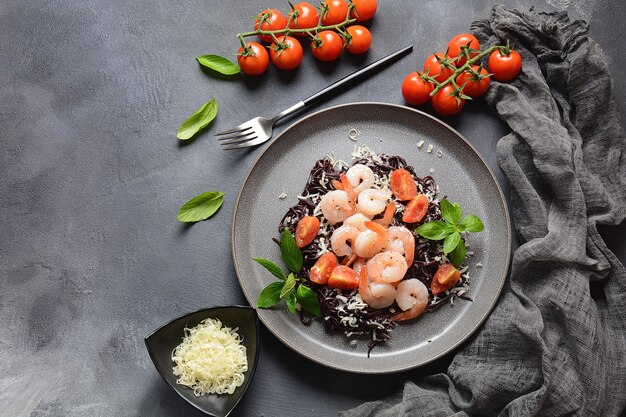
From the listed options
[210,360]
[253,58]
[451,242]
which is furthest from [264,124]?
[210,360]

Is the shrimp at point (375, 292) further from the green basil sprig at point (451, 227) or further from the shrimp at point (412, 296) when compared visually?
the green basil sprig at point (451, 227)

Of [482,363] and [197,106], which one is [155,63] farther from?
[482,363]

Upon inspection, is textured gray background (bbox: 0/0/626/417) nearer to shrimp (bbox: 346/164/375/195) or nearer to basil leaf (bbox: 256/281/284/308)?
basil leaf (bbox: 256/281/284/308)

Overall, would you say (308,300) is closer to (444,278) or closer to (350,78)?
(444,278)

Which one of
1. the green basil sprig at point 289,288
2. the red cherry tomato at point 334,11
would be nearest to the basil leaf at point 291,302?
the green basil sprig at point 289,288

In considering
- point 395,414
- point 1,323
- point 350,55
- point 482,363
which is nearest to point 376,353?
point 395,414

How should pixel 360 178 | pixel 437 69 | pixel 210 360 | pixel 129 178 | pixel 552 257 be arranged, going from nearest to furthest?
1. pixel 210 360
2. pixel 552 257
3. pixel 360 178
4. pixel 437 69
5. pixel 129 178
